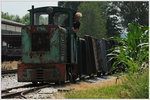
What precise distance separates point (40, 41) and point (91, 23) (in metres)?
42.3

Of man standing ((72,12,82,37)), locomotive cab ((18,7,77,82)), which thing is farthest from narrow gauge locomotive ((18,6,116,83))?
man standing ((72,12,82,37))

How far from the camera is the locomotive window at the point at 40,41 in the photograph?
10.1 meters

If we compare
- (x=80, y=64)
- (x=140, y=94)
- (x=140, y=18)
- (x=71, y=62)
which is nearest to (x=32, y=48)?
(x=71, y=62)

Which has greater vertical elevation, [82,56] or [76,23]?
[76,23]

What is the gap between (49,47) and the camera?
10055mm

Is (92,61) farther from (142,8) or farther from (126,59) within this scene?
(142,8)

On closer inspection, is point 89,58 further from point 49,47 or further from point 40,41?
point 40,41

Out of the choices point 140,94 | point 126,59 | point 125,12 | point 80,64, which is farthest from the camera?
point 125,12

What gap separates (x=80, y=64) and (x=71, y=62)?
4.34ft

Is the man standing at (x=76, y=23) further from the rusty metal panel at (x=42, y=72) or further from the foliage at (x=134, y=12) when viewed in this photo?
the foliage at (x=134, y=12)

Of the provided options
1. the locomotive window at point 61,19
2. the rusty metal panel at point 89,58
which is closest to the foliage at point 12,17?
the rusty metal panel at point 89,58

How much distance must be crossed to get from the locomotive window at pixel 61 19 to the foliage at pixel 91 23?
39670 millimetres

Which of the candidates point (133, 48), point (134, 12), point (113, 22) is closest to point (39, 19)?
point (133, 48)

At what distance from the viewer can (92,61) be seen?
1323 cm
